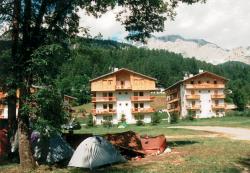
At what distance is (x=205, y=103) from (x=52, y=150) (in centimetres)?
10273

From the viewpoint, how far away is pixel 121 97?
114 meters

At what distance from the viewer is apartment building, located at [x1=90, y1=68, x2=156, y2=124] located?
11162 centimetres

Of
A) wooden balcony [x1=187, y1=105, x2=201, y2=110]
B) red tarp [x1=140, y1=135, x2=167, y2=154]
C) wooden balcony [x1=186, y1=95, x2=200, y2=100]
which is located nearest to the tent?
red tarp [x1=140, y1=135, x2=167, y2=154]

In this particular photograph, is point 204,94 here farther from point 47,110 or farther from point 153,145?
point 47,110

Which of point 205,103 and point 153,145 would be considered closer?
point 153,145

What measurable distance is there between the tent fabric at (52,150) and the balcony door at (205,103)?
10116cm

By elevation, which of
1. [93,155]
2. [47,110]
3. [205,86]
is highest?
[205,86]

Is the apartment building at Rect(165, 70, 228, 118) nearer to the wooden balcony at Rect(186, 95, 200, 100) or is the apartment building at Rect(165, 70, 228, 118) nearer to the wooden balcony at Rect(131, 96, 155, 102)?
the wooden balcony at Rect(186, 95, 200, 100)

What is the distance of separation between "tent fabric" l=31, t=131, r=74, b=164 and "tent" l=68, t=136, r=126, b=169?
166 centimetres

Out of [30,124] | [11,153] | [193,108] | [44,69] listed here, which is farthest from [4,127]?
[193,108]

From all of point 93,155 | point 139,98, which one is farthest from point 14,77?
point 139,98

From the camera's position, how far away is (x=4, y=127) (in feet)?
89.1

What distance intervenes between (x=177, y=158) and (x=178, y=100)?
10861 centimetres

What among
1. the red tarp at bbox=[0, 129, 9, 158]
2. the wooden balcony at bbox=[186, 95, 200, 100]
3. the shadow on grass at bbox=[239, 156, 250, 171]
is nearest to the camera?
the shadow on grass at bbox=[239, 156, 250, 171]
